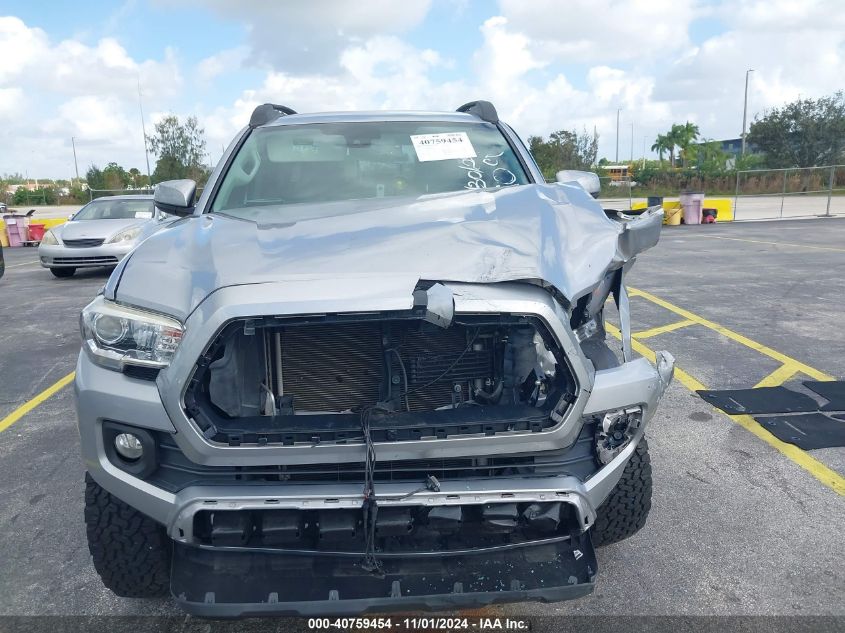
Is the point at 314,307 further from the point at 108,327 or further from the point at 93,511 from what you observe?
the point at 93,511

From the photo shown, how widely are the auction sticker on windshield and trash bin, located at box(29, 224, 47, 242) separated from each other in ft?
65.1

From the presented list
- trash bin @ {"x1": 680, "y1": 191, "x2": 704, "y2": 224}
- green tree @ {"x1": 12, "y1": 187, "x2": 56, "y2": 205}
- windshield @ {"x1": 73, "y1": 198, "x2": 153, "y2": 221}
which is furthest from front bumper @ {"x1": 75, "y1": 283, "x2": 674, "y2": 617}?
green tree @ {"x1": 12, "y1": 187, "x2": 56, "y2": 205}

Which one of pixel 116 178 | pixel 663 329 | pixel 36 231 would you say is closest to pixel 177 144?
pixel 116 178

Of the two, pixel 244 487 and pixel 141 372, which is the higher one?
pixel 141 372

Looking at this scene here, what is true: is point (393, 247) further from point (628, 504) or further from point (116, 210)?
point (116, 210)

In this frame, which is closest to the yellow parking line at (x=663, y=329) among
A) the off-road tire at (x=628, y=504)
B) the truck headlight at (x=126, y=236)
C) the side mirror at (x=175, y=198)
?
the off-road tire at (x=628, y=504)

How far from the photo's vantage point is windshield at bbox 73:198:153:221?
12570mm

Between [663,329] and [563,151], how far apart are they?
3999cm

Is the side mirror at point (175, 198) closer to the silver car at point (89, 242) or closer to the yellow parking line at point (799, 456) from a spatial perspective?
the yellow parking line at point (799, 456)

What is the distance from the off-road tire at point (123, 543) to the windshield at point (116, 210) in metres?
11.0

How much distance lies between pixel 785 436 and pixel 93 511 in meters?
3.75

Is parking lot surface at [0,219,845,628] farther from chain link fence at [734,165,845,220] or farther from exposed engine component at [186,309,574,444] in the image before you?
chain link fence at [734,165,845,220]

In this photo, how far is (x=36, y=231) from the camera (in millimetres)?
20328

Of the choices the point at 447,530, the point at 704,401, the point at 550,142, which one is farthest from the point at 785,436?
the point at 550,142
